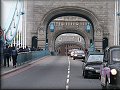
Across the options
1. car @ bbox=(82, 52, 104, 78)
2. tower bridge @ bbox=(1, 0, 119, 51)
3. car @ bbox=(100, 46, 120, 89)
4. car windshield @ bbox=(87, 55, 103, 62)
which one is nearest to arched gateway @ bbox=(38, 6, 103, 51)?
tower bridge @ bbox=(1, 0, 119, 51)

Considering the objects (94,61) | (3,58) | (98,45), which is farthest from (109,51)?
(98,45)

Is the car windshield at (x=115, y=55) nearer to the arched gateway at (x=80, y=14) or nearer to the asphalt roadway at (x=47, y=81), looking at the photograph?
the asphalt roadway at (x=47, y=81)

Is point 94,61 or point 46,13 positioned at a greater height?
point 46,13

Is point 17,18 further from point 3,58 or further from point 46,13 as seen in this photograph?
point 3,58

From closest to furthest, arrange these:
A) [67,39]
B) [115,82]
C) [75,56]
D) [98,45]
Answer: [115,82], [75,56], [98,45], [67,39]

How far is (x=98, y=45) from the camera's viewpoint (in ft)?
235

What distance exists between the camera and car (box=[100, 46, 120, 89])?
13.6m

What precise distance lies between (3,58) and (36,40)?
40.7 meters

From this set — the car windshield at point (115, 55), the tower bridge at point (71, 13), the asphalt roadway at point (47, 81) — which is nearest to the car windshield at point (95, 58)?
the asphalt roadway at point (47, 81)

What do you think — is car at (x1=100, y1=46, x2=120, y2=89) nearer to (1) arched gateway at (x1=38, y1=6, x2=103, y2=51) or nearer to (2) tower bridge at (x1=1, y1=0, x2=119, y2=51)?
(2) tower bridge at (x1=1, y1=0, x2=119, y2=51)

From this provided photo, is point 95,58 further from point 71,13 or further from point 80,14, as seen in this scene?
point 80,14

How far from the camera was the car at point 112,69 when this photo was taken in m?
13.6

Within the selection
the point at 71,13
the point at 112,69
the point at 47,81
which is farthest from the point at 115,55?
the point at 71,13

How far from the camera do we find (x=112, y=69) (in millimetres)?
13859
